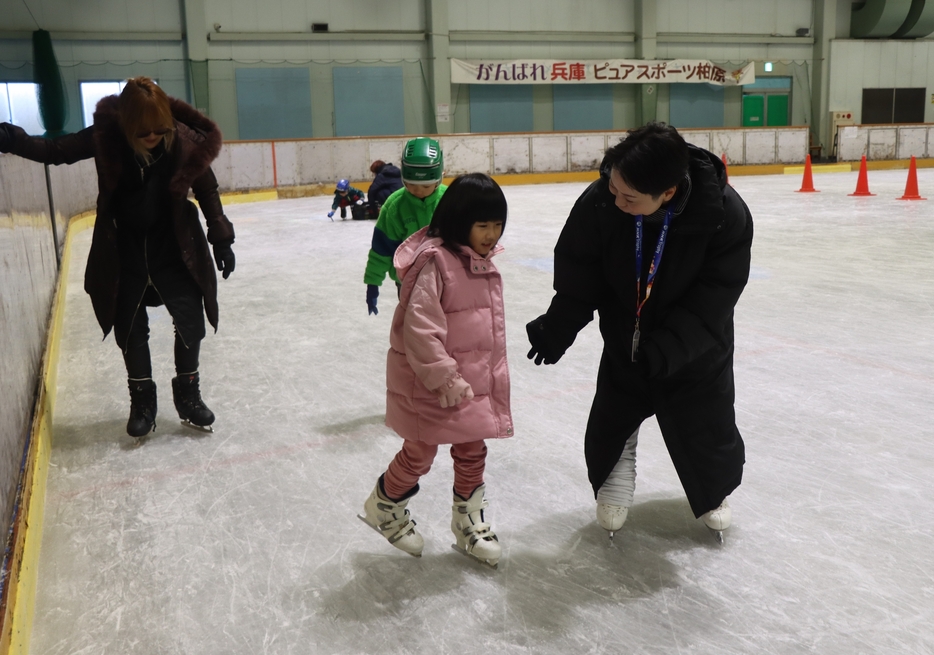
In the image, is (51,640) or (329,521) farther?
(329,521)

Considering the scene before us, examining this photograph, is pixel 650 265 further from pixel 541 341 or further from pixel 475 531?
pixel 475 531

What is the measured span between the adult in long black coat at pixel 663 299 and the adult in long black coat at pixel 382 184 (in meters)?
8.21

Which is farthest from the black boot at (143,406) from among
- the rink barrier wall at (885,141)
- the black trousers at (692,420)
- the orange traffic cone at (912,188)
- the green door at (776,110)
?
the green door at (776,110)

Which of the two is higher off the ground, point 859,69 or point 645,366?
point 859,69

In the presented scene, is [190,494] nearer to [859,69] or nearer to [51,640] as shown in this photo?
[51,640]

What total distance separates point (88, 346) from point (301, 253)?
12.3 feet

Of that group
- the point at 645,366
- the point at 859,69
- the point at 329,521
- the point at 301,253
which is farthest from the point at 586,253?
the point at 859,69

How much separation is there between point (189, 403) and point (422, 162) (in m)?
1.33

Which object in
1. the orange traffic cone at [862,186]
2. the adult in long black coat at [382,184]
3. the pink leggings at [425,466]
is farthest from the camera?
the orange traffic cone at [862,186]

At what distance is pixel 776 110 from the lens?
21703 mm

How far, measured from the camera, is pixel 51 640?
6.03 feet

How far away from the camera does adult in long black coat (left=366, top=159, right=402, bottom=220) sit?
1041 centimetres

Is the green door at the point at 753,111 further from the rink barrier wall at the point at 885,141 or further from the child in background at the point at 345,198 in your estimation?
the child in background at the point at 345,198

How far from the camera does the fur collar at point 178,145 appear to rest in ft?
9.00
